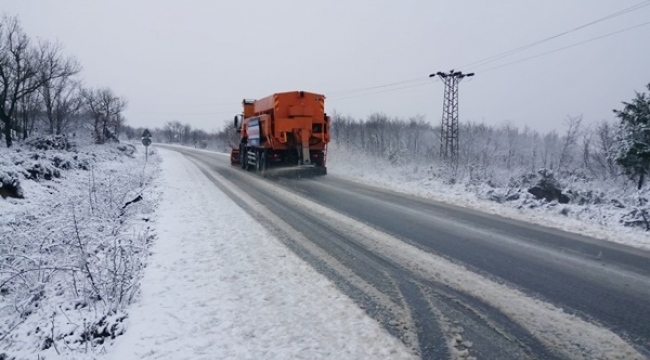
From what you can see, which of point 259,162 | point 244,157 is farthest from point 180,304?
point 244,157

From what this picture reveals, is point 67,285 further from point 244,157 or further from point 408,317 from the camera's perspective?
point 244,157

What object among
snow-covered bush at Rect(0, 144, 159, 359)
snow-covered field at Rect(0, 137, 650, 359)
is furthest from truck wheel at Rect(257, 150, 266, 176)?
snow-covered bush at Rect(0, 144, 159, 359)

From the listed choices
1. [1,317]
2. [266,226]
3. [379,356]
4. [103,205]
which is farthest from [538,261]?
[103,205]

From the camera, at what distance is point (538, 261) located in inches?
203

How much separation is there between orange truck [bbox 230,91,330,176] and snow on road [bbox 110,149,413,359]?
10734 millimetres

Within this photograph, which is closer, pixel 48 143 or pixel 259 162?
pixel 259 162

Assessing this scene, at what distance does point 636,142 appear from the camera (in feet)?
51.1

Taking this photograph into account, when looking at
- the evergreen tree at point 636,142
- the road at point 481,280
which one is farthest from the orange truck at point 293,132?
the evergreen tree at point 636,142

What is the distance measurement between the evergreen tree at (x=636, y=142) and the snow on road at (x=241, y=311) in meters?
17.2

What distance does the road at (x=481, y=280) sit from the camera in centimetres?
304

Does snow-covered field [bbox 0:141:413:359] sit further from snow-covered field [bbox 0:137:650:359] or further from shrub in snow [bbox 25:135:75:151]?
shrub in snow [bbox 25:135:75:151]

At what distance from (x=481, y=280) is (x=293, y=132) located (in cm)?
1287

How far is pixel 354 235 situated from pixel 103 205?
17.4ft

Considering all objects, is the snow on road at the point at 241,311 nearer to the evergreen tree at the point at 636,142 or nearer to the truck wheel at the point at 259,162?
the truck wheel at the point at 259,162
